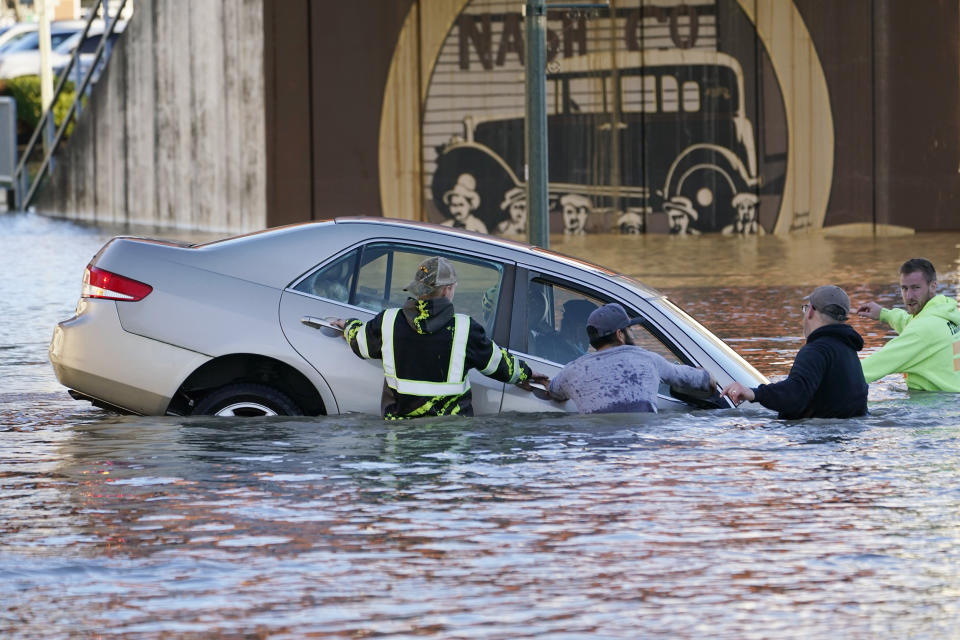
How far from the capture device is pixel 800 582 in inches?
240

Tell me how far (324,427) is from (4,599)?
2901 mm

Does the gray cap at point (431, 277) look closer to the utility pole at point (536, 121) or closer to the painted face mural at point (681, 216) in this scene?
the utility pole at point (536, 121)

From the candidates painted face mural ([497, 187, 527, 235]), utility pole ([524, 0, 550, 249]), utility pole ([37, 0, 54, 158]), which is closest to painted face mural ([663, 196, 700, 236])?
painted face mural ([497, 187, 527, 235])

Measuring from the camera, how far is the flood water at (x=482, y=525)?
5.70 metres

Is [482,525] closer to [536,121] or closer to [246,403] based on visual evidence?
[246,403]

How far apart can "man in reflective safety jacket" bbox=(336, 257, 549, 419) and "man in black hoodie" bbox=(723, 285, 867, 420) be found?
1.15m

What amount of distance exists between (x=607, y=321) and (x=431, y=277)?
856 millimetres

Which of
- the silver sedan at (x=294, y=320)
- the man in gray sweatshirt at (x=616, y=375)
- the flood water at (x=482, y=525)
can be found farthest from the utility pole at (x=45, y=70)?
the man in gray sweatshirt at (x=616, y=375)

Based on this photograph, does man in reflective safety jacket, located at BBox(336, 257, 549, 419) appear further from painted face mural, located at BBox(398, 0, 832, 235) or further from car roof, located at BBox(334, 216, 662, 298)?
painted face mural, located at BBox(398, 0, 832, 235)

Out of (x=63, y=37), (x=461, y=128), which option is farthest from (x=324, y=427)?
(x=63, y=37)

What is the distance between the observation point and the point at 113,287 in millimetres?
8648

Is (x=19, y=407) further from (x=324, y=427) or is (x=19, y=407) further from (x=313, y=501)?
(x=313, y=501)

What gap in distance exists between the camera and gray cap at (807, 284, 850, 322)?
8.65m

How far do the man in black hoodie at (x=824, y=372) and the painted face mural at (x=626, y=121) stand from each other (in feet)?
Answer: 54.4
